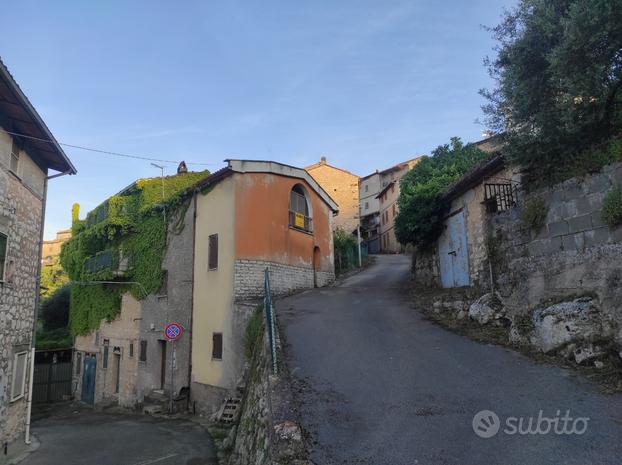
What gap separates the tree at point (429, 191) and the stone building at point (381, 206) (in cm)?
2266

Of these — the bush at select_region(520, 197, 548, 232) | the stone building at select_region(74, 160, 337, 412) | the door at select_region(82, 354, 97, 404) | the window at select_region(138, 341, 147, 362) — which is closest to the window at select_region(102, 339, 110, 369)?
the door at select_region(82, 354, 97, 404)

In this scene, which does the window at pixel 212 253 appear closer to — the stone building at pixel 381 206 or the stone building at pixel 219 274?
the stone building at pixel 219 274

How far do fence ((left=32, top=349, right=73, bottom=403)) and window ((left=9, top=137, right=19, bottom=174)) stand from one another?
59.3ft

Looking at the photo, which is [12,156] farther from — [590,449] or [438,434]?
[590,449]

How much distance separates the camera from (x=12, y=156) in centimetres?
1145

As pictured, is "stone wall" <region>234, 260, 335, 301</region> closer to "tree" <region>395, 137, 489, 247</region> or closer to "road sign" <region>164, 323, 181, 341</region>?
"road sign" <region>164, 323, 181, 341</region>

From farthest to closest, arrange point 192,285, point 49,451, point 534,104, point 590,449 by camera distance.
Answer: point 192,285
point 49,451
point 534,104
point 590,449

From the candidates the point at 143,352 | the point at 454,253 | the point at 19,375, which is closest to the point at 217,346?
the point at 19,375

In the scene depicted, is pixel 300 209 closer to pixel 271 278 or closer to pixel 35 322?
pixel 271 278

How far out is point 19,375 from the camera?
11.9m

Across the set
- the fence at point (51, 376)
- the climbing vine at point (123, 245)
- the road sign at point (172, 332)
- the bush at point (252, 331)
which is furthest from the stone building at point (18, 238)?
the fence at point (51, 376)

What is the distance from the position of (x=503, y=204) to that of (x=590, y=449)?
8061 millimetres

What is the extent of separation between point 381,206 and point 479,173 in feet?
126

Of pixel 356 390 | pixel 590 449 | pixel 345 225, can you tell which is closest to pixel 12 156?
pixel 356 390
